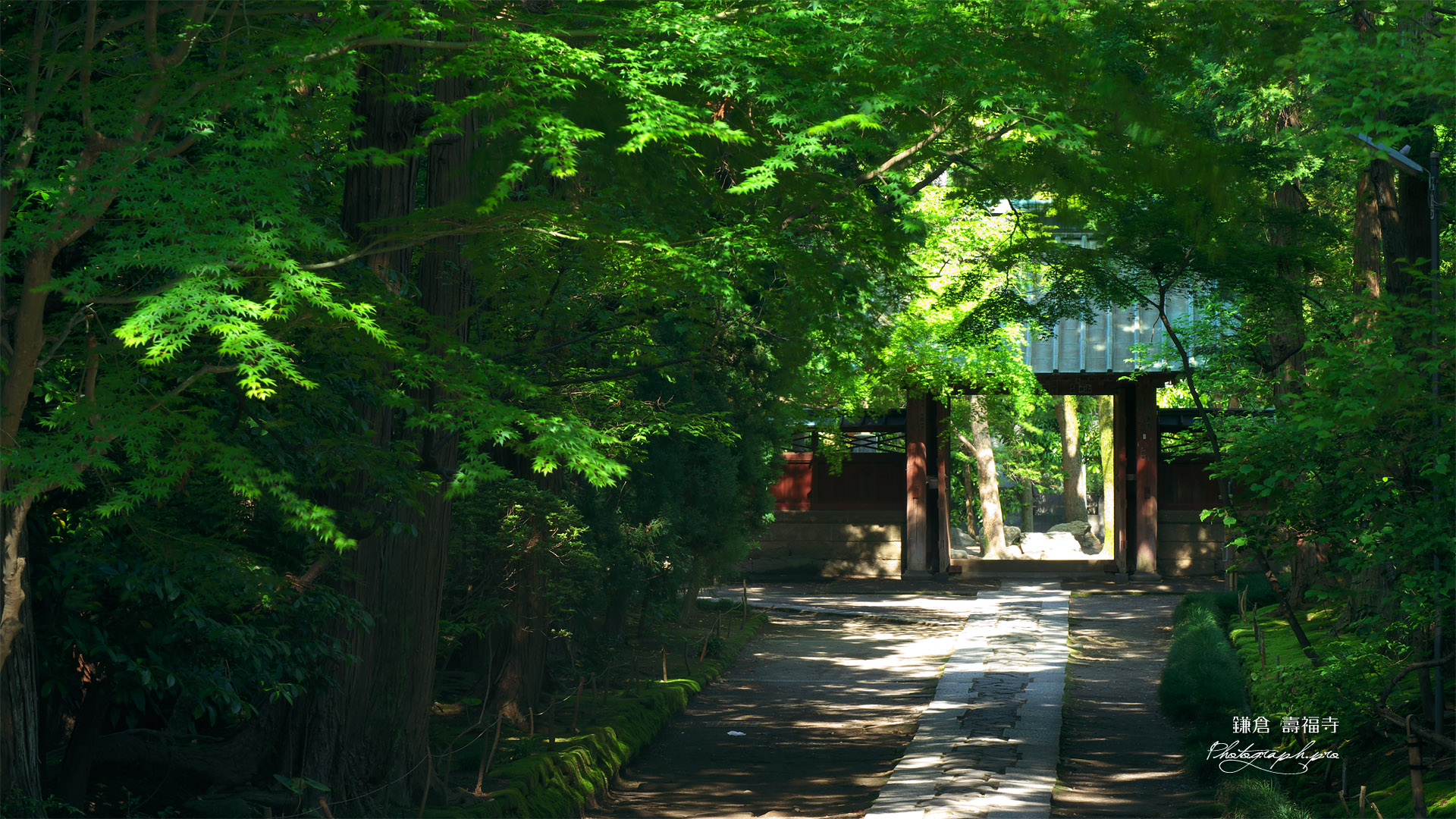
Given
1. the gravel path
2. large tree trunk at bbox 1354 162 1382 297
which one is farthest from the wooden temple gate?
large tree trunk at bbox 1354 162 1382 297

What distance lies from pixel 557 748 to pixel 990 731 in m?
4.25

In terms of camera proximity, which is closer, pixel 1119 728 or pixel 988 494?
pixel 1119 728

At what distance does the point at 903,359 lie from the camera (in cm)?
1867

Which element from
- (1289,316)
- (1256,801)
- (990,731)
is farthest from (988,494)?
(1256,801)

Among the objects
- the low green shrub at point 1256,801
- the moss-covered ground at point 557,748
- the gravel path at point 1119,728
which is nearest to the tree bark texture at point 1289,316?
the low green shrub at point 1256,801

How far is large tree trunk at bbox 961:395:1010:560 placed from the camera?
2964cm

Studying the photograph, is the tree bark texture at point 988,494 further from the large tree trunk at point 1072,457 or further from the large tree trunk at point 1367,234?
the large tree trunk at point 1367,234

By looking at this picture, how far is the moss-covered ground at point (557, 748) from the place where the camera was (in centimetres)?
841

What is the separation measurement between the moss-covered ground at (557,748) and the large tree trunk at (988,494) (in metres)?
16.5

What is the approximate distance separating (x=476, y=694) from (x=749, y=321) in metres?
4.98

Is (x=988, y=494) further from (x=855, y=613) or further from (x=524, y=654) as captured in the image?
(x=524, y=654)

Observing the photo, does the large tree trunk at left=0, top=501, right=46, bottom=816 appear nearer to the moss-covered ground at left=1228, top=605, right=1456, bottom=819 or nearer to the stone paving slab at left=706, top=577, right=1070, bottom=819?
the stone paving slab at left=706, top=577, right=1070, bottom=819

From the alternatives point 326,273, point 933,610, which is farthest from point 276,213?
point 933,610

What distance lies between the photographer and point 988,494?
1179 inches
